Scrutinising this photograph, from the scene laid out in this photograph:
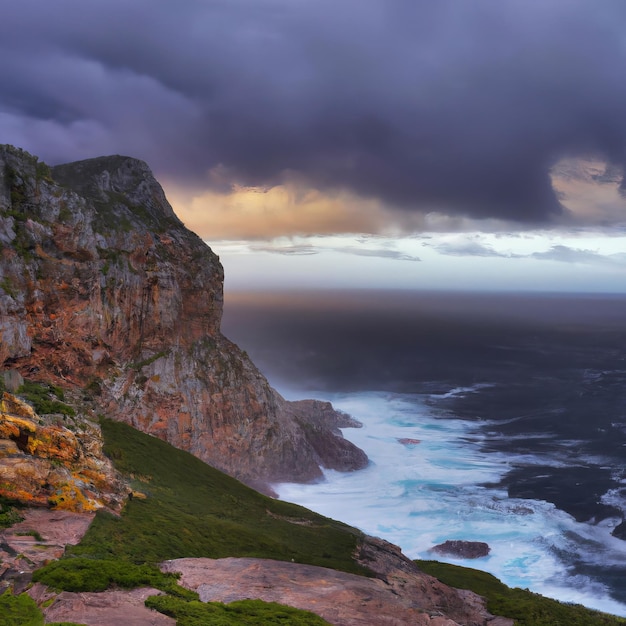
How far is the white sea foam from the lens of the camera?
48344 millimetres

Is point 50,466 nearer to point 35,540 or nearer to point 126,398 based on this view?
point 35,540

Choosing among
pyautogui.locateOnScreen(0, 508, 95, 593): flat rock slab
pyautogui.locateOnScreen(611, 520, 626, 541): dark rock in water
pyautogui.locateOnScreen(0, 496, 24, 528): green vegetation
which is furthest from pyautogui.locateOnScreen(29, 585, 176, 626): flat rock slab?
pyautogui.locateOnScreen(611, 520, 626, 541): dark rock in water

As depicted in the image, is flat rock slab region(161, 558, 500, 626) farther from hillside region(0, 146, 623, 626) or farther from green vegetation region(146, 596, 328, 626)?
green vegetation region(146, 596, 328, 626)

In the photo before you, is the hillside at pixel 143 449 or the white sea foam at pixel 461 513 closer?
the hillside at pixel 143 449

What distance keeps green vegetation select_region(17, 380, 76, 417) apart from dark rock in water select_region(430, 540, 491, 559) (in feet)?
120

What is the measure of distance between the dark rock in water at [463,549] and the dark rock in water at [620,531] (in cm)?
1449

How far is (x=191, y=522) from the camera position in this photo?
96.6ft

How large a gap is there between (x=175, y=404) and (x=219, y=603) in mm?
43325

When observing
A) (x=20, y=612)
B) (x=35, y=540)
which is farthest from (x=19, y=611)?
(x=35, y=540)

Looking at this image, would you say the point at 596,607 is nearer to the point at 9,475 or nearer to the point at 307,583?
the point at 307,583

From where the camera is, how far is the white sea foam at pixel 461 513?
4834cm

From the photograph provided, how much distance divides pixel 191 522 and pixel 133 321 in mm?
33869

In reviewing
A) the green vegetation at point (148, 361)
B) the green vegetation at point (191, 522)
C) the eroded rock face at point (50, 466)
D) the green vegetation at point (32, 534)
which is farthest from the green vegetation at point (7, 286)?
the green vegetation at point (32, 534)

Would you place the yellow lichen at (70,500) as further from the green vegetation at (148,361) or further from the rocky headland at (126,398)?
the green vegetation at (148,361)
